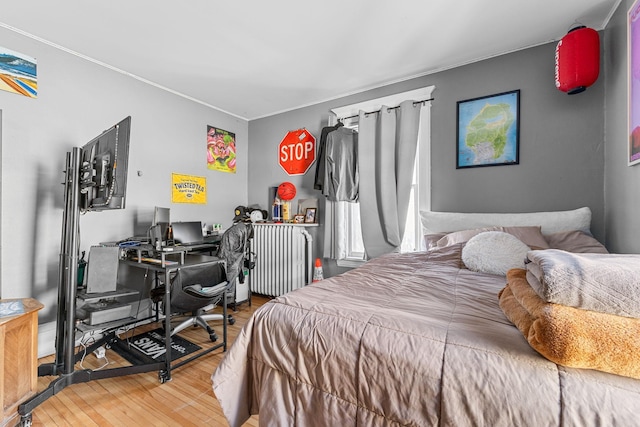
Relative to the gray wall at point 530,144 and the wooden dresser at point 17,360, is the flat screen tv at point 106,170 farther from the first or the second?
the gray wall at point 530,144

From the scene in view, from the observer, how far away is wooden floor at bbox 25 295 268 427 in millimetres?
1462

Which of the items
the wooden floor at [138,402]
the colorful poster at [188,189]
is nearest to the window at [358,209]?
the colorful poster at [188,189]

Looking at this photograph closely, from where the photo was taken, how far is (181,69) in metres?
2.66

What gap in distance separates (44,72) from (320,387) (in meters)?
3.12

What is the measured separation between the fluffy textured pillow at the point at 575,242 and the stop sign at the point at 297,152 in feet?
8.05

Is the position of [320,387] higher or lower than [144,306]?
higher

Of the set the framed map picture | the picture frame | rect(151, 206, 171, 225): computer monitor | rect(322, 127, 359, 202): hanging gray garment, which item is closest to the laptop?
rect(151, 206, 171, 225): computer monitor

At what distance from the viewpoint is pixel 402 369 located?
0.76 meters

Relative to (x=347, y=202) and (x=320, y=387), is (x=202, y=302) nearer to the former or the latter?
(x=320, y=387)

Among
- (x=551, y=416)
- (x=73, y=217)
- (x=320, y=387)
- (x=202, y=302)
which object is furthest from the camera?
(x=202, y=302)

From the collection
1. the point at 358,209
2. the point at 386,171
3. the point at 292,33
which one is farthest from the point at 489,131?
the point at 292,33

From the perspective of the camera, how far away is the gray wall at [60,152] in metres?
2.07

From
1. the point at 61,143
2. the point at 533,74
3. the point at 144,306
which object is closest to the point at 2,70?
the point at 61,143

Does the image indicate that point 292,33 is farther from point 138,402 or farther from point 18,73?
point 138,402
